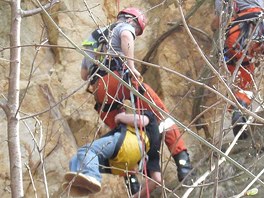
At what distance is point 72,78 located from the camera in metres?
6.83

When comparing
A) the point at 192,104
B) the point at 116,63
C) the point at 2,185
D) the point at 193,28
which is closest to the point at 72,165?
the point at 116,63

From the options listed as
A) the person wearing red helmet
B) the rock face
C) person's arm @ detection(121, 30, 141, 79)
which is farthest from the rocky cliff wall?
person's arm @ detection(121, 30, 141, 79)

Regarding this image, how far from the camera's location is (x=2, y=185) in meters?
5.96

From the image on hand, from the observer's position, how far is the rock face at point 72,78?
624 centimetres

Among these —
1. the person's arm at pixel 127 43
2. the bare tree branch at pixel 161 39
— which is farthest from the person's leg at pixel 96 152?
the bare tree branch at pixel 161 39

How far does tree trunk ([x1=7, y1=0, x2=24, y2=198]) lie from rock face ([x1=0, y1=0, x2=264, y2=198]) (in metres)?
3.08

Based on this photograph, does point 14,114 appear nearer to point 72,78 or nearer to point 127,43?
point 127,43

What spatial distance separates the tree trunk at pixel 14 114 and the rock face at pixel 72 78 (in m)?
3.08

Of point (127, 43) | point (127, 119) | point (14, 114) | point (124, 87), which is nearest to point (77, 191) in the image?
point (127, 119)

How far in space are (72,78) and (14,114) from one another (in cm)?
393

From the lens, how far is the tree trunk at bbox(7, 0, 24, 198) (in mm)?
2779

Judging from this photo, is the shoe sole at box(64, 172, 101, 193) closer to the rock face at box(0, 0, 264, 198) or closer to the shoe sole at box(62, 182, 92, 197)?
the shoe sole at box(62, 182, 92, 197)

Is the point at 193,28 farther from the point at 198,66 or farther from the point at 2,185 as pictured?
the point at 2,185

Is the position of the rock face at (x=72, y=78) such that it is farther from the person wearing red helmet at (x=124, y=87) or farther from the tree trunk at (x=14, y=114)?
the tree trunk at (x=14, y=114)
